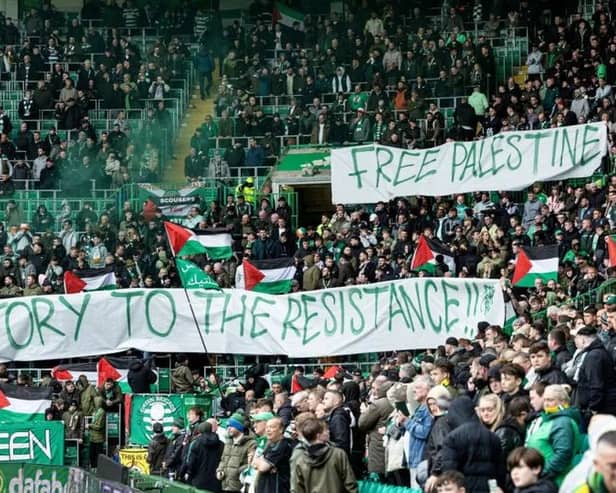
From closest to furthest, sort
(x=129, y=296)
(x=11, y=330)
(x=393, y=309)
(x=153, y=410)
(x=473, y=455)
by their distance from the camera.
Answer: (x=473, y=455) → (x=393, y=309) → (x=153, y=410) → (x=129, y=296) → (x=11, y=330)

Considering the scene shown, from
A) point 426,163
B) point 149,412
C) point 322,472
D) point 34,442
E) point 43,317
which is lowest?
point 34,442

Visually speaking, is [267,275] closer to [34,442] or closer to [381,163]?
[381,163]

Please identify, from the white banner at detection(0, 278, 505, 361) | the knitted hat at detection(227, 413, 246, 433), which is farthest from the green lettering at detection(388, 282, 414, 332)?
the knitted hat at detection(227, 413, 246, 433)

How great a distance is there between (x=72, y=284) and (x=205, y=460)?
36.2ft

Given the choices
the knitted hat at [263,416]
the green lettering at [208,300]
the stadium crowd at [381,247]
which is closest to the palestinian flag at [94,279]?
the stadium crowd at [381,247]

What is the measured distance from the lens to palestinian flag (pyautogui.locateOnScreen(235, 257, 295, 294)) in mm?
25766

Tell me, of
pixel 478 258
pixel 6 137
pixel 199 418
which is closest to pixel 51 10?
pixel 6 137

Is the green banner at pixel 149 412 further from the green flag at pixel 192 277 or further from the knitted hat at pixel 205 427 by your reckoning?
the knitted hat at pixel 205 427

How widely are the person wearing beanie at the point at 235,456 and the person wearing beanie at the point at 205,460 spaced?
2.22 ft

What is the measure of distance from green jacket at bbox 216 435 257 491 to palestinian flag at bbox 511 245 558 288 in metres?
7.58

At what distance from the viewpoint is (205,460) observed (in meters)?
16.3

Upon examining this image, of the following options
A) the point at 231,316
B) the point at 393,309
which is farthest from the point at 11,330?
the point at 393,309

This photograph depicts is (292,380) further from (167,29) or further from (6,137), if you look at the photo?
(167,29)

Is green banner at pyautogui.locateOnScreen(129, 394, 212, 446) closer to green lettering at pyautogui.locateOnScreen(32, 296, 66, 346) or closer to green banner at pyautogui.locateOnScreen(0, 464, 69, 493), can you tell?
green lettering at pyautogui.locateOnScreen(32, 296, 66, 346)
